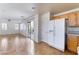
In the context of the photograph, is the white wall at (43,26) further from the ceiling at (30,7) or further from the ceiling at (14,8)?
the ceiling at (30,7)

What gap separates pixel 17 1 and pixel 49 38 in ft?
15.7

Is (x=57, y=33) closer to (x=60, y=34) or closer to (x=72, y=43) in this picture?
(x=60, y=34)

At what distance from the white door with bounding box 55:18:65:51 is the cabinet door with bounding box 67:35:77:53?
266 millimetres

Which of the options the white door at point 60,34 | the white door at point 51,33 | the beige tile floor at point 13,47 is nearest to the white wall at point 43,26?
the white door at point 51,33

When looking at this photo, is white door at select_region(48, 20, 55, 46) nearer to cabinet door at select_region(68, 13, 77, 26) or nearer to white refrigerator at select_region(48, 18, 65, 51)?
white refrigerator at select_region(48, 18, 65, 51)

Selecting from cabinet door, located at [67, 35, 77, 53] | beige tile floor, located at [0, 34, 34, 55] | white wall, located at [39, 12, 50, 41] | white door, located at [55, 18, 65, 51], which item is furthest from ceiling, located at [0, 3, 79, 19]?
beige tile floor, located at [0, 34, 34, 55]

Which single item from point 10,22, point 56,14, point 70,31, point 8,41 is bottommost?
point 8,41

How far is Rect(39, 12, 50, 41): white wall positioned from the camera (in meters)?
7.46

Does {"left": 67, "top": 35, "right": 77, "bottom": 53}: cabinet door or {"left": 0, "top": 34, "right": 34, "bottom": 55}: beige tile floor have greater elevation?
{"left": 67, "top": 35, "right": 77, "bottom": 53}: cabinet door

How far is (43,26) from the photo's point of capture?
26.2 feet

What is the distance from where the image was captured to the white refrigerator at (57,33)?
5.84 m
